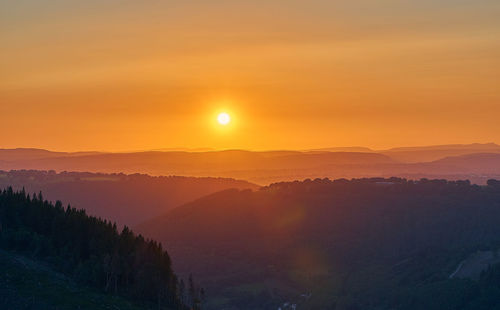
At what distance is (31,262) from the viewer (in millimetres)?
127000

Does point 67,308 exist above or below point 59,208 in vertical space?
below

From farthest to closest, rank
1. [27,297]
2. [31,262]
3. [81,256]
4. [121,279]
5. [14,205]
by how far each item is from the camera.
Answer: [14,205] → [81,256] → [121,279] → [31,262] → [27,297]

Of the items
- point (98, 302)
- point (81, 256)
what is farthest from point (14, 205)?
point (98, 302)

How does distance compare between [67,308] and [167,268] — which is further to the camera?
[167,268]

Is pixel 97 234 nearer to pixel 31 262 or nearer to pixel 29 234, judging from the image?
pixel 29 234

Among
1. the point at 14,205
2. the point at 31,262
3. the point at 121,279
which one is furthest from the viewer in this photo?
the point at 14,205

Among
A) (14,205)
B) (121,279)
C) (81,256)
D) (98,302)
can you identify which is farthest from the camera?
(14,205)

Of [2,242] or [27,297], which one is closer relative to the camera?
[27,297]

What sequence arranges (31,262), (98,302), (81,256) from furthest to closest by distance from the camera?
(81,256)
(31,262)
(98,302)

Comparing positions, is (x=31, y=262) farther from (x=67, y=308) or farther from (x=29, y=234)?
(x=67, y=308)

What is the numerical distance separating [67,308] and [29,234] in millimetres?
35809

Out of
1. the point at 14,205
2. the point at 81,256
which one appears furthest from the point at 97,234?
the point at 14,205

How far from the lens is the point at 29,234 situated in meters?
140

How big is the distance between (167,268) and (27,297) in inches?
1795
